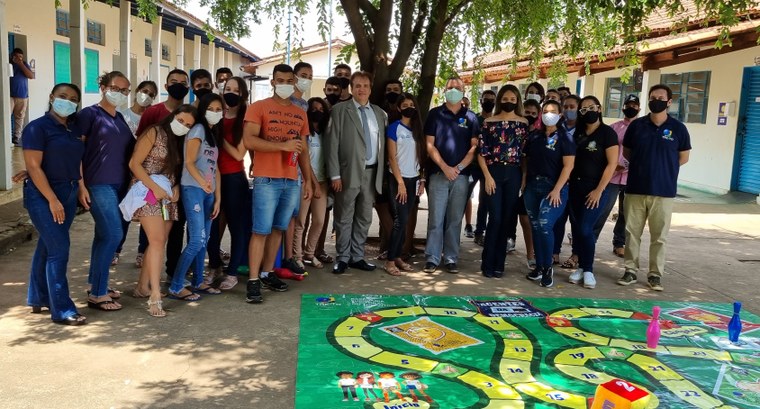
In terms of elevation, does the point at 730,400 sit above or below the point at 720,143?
below

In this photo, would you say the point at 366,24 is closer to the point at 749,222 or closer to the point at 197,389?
the point at 197,389

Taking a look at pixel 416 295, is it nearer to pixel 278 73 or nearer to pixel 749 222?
pixel 278 73

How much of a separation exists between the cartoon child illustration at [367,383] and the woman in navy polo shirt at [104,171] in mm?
2316

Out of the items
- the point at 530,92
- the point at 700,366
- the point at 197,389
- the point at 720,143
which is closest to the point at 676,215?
the point at 720,143

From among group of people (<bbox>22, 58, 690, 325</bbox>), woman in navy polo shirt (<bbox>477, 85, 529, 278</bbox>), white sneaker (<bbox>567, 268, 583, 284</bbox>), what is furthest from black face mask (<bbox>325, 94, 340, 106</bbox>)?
white sneaker (<bbox>567, 268, 583, 284</bbox>)

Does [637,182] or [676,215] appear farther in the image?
[676,215]

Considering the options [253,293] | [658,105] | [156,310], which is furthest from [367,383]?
[658,105]

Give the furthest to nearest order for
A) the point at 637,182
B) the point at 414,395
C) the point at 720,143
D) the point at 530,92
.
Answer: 1. the point at 720,143
2. the point at 530,92
3. the point at 637,182
4. the point at 414,395

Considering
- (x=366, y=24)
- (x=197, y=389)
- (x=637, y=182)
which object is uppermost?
(x=366, y=24)

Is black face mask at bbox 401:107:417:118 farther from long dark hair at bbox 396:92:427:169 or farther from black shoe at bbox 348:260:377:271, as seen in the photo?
black shoe at bbox 348:260:377:271

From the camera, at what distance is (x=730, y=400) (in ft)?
13.4

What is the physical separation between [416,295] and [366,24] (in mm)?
3900

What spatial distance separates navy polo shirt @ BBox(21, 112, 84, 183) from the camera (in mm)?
4641

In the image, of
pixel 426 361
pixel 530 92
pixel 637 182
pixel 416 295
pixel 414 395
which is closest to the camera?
pixel 414 395
